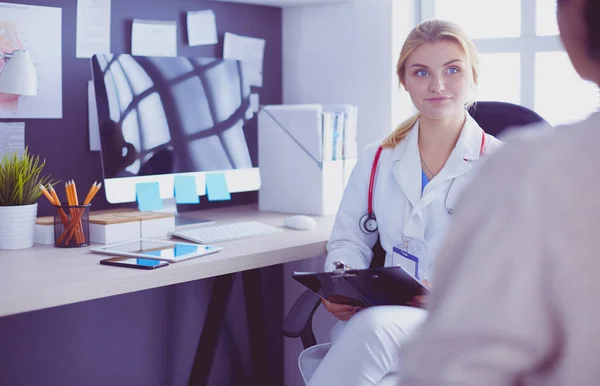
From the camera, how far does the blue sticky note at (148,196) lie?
2084mm

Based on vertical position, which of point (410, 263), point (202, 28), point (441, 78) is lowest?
point (410, 263)

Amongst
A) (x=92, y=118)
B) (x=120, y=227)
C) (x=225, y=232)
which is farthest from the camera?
(x=92, y=118)

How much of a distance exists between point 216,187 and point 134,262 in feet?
2.21

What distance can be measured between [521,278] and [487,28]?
2187mm

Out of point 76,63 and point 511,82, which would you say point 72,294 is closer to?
point 76,63

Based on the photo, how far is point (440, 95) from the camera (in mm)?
1905

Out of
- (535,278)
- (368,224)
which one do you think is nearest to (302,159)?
(368,224)

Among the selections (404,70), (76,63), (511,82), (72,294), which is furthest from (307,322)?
(511,82)

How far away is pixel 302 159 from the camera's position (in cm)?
239

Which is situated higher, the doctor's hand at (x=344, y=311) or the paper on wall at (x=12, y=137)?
the paper on wall at (x=12, y=137)

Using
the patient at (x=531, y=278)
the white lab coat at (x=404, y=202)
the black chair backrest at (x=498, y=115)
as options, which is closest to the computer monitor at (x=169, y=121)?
the white lab coat at (x=404, y=202)

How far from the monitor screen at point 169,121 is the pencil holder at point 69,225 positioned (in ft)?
0.56

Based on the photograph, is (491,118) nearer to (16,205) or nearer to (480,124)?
(480,124)

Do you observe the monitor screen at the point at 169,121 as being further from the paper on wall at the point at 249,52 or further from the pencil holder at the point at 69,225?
the paper on wall at the point at 249,52
